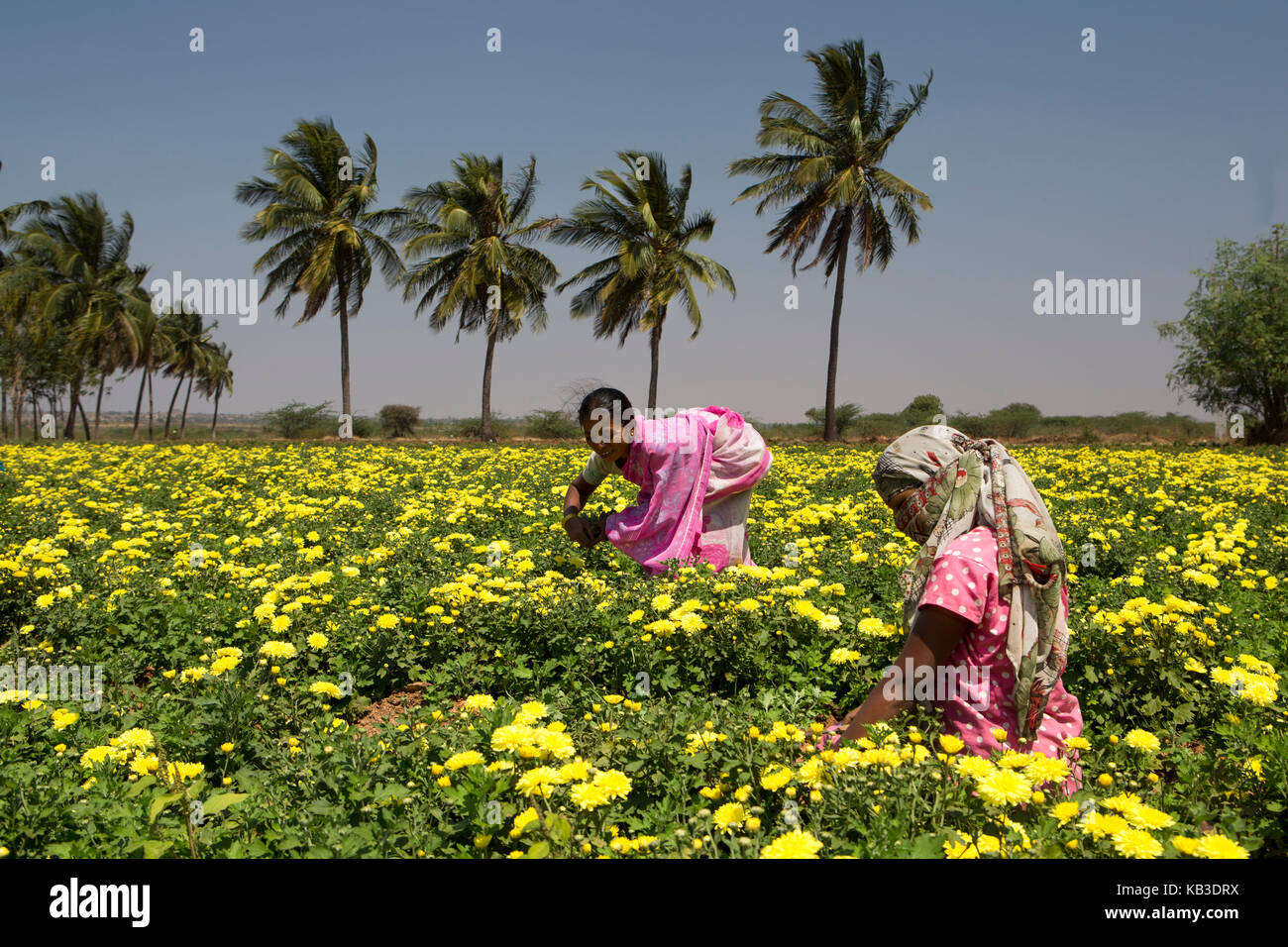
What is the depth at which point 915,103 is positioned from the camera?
23.6 m

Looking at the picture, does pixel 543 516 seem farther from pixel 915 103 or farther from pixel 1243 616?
pixel 915 103

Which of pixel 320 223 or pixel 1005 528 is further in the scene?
pixel 320 223

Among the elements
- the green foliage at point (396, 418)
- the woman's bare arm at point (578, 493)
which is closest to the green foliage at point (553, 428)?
the green foliage at point (396, 418)

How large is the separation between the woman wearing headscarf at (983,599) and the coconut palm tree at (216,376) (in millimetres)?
64616

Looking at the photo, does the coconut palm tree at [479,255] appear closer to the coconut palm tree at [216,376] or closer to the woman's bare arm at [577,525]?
the woman's bare arm at [577,525]

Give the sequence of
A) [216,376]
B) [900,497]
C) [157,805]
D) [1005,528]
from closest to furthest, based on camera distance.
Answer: [157,805], [1005,528], [900,497], [216,376]

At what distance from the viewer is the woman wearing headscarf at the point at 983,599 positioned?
233 cm

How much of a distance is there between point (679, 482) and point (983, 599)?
2855 millimetres

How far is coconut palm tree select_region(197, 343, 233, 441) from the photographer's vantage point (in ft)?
199

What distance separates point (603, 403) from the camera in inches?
190

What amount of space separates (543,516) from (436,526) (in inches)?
35.5

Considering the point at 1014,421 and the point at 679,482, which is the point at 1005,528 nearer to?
the point at 679,482

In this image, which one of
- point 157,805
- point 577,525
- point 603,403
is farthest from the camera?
point 577,525

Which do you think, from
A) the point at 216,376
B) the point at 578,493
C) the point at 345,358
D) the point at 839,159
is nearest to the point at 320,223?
the point at 345,358
